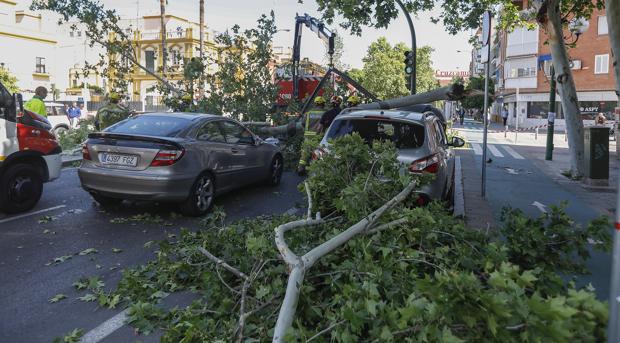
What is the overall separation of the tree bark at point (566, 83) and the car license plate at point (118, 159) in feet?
34.9

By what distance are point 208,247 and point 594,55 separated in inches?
1978

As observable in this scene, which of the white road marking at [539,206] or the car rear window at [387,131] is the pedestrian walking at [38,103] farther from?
the white road marking at [539,206]

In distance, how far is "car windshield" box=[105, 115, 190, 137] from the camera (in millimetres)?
7750

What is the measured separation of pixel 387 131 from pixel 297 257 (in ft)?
12.2

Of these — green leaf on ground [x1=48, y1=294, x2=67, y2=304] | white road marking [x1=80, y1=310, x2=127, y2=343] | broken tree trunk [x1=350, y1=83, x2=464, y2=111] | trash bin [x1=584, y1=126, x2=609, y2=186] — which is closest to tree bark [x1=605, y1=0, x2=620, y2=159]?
trash bin [x1=584, y1=126, x2=609, y2=186]

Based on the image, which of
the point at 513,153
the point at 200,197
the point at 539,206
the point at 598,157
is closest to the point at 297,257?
the point at 200,197

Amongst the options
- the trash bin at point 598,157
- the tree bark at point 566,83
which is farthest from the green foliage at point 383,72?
the trash bin at point 598,157

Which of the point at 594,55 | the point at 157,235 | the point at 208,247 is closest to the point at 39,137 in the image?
the point at 157,235

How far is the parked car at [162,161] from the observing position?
7258 mm

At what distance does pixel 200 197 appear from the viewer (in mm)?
7891

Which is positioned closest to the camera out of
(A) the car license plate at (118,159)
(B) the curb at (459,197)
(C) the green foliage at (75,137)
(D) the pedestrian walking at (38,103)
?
(A) the car license plate at (118,159)

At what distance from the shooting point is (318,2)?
17.6 meters

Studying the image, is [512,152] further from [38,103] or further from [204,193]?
[38,103]

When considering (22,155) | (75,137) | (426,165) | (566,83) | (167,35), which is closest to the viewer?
(426,165)
